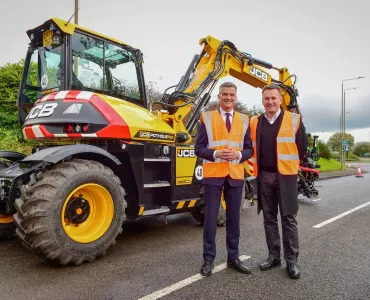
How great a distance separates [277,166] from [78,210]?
2.30 metres

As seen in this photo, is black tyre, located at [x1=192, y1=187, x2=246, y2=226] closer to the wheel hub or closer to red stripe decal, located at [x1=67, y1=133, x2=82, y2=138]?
the wheel hub

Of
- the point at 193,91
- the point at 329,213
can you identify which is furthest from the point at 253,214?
the point at 193,91

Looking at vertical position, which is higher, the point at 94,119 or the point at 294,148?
the point at 94,119

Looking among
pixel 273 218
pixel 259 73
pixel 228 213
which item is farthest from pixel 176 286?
pixel 259 73

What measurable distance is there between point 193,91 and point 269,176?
2739mm

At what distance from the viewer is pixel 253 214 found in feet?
23.9

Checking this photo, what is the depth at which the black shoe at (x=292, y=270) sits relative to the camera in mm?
3644

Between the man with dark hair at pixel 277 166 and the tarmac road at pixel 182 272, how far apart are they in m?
0.32

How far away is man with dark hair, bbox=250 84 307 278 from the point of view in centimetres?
389

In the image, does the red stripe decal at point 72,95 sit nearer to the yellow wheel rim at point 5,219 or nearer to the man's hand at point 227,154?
the yellow wheel rim at point 5,219

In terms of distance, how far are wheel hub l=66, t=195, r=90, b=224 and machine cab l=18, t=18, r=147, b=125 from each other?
1.51 m

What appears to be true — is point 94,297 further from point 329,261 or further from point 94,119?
point 329,261

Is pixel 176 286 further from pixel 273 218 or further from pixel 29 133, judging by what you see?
pixel 29 133

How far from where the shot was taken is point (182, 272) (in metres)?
3.74
